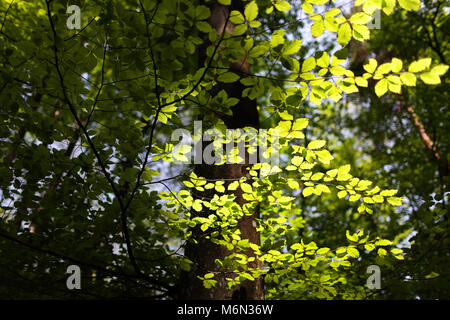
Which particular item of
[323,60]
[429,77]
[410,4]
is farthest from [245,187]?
[410,4]

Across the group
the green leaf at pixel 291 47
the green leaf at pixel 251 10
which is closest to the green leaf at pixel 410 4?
the green leaf at pixel 291 47

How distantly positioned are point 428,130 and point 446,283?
18.4 feet

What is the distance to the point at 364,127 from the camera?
8.55m

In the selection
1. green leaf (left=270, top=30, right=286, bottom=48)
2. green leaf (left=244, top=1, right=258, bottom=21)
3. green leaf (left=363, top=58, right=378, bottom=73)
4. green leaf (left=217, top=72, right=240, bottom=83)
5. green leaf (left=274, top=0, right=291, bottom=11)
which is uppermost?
green leaf (left=274, top=0, right=291, bottom=11)

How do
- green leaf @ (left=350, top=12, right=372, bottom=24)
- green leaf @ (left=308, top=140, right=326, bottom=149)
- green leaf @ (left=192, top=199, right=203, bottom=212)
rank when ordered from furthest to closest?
1. green leaf @ (left=192, top=199, right=203, bottom=212)
2. green leaf @ (left=308, top=140, right=326, bottom=149)
3. green leaf @ (left=350, top=12, right=372, bottom=24)

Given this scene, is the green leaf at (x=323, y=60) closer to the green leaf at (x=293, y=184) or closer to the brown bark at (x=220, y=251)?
the green leaf at (x=293, y=184)

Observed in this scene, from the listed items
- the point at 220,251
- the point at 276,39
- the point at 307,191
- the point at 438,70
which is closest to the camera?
the point at 438,70

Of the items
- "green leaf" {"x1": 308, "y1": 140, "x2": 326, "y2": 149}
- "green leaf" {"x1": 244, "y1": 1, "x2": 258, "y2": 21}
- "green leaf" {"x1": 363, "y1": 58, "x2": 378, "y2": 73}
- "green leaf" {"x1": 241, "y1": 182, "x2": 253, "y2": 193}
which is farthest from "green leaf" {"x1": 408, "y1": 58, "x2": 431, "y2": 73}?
"green leaf" {"x1": 241, "y1": 182, "x2": 253, "y2": 193}

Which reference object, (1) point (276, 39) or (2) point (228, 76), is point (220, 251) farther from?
(1) point (276, 39)

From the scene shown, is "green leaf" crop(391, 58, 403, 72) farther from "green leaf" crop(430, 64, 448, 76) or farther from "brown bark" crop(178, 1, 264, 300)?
"brown bark" crop(178, 1, 264, 300)

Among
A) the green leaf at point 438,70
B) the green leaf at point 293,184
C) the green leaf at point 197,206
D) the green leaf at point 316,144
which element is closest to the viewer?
the green leaf at point 438,70

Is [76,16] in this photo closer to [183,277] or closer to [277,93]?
[277,93]
